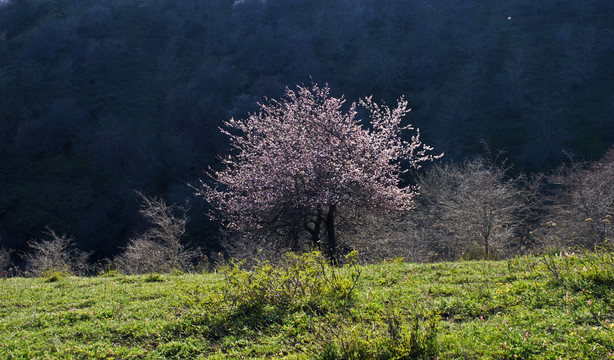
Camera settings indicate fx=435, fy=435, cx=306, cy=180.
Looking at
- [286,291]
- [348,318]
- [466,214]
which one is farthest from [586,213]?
[348,318]

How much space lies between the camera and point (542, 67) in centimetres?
4503

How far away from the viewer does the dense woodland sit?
3578cm

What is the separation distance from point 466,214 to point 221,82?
32.2 m

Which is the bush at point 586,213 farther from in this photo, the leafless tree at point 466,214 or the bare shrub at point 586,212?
the leafless tree at point 466,214

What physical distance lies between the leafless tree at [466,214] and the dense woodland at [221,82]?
3021 millimetres

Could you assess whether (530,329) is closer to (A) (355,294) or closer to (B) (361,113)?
(A) (355,294)

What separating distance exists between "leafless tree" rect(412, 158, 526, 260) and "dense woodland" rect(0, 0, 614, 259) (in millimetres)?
3021

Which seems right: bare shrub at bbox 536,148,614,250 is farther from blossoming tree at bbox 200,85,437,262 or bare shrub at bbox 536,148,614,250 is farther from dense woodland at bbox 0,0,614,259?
dense woodland at bbox 0,0,614,259

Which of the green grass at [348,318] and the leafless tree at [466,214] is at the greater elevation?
the green grass at [348,318]

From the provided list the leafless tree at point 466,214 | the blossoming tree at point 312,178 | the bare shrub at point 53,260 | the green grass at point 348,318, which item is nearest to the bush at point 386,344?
the green grass at point 348,318

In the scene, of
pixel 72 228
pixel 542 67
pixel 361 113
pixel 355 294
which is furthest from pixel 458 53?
pixel 355 294

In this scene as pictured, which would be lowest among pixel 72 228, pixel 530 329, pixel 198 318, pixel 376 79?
pixel 72 228

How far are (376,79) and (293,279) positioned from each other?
139 feet

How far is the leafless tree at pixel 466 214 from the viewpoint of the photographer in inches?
707
